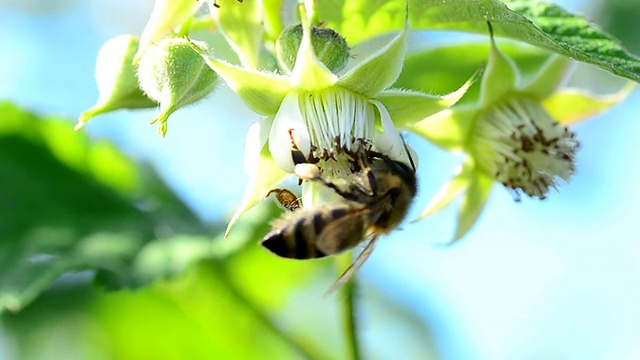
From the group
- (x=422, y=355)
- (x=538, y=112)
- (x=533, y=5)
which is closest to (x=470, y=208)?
(x=538, y=112)

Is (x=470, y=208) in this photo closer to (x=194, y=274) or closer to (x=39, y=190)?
(x=194, y=274)

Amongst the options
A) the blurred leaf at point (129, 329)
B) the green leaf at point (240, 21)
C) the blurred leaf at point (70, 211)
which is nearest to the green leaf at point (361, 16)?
the green leaf at point (240, 21)

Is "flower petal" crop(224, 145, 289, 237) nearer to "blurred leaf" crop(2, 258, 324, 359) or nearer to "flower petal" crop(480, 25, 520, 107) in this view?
"flower petal" crop(480, 25, 520, 107)

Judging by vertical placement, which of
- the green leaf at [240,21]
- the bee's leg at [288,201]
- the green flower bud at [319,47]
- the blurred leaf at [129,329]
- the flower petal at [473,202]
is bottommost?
the blurred leaf at [129,329]

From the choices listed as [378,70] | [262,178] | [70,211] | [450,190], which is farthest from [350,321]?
[70,211]

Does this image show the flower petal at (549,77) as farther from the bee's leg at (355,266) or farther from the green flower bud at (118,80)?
the green flower bud at (118,80)
